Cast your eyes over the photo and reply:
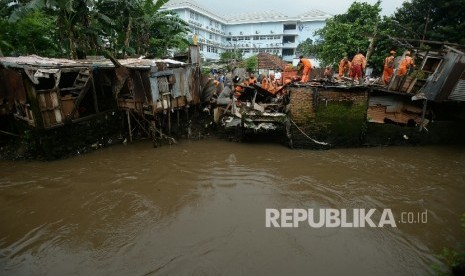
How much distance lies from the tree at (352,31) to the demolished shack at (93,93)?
1530 centimetres

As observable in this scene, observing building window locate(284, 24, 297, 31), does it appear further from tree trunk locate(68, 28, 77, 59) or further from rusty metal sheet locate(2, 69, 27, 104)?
rusty metal sheet locate(2, 69, 27, 104)

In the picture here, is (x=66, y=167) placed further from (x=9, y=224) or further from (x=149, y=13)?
(x=149, y=13)

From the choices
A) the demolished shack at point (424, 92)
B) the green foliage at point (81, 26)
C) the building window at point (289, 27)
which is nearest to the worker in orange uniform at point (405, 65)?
the demolished shack at point (424, 92)

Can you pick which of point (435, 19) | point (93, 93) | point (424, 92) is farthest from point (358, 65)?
point (435, 19)

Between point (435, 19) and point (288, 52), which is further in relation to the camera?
point (288, 52)

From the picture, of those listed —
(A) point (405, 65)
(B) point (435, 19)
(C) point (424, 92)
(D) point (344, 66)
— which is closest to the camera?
(C) point (424, 92)

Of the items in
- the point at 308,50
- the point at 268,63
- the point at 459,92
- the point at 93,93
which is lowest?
the point at 459,92

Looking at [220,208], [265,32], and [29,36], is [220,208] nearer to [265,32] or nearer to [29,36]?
[29,36]

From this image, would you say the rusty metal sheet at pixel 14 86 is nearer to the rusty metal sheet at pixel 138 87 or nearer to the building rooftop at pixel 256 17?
the rusty metal sheet at pixel 138 87

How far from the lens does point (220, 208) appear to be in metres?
6.97

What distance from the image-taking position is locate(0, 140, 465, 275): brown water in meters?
5.13

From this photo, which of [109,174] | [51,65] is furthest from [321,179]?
[51,65]

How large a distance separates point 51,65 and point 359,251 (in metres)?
9.94

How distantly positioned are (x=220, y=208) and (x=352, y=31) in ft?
69.1
